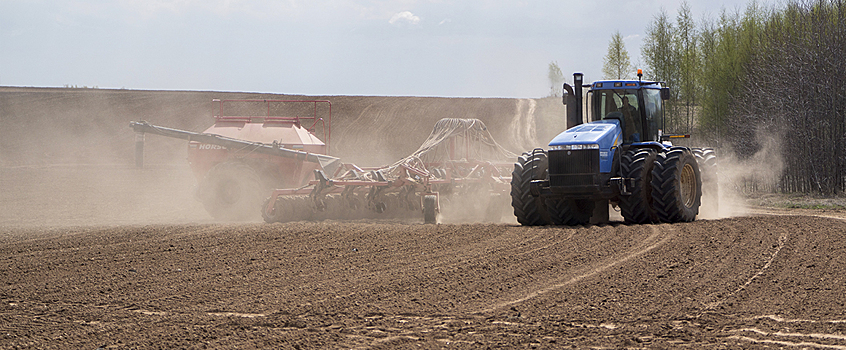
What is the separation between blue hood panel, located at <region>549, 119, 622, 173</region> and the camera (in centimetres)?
971

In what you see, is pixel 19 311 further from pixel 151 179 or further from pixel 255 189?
pixel 151 179

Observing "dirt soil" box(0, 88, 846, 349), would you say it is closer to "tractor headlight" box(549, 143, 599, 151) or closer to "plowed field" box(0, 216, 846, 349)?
"plowed field" box(0, 216, 846, 349)

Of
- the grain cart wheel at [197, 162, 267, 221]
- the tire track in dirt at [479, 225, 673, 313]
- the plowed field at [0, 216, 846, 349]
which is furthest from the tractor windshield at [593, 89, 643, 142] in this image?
the grain cart wheel at [197, 162, 267, 221]

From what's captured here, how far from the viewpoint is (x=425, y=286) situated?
20.7 ft

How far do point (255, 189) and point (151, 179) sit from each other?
1406 centimetres

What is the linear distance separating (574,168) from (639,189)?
3.14ft

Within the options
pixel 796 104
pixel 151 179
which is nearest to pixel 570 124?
pixel 796 104

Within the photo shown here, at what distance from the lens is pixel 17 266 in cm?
796

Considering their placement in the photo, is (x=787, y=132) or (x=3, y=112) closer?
(x=787, y=132)

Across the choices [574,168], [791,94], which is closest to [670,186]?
[574,168]

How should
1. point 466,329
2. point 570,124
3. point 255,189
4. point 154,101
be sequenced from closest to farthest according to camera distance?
point 466,329 < point 570,124 < point 255,189 < point 154,101

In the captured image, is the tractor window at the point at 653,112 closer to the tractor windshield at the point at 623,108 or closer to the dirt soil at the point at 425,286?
the tractor windshield at the point at 623,108

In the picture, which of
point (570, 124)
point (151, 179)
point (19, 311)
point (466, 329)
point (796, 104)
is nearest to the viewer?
point (466, 329)

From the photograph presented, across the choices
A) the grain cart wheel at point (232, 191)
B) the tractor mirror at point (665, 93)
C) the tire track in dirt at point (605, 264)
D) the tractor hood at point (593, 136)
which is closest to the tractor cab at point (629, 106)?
the tractor mirror at point (665, 93)
